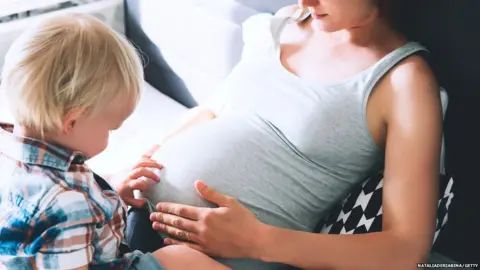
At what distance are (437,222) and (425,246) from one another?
9cm

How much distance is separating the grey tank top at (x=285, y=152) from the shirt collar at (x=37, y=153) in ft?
0.97

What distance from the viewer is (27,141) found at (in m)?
0.98

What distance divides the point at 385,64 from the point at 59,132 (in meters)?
0.65

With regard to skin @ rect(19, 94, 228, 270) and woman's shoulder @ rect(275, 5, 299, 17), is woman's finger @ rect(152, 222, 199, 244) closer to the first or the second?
skin @ rect(19, 94, 228, 270)

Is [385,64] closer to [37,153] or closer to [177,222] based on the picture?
[177,222]

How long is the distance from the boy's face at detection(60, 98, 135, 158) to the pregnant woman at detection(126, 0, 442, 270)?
0.75 feet

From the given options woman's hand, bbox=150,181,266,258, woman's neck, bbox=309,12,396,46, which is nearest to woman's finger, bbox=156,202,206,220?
woman's hand, bbox=150,181,266,258

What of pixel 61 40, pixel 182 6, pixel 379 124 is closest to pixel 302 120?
pixel 379 124

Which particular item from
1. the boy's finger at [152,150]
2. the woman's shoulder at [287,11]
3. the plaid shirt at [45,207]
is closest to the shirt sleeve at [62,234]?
the plaid shirt at [45,207]

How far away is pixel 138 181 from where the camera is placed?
125cm

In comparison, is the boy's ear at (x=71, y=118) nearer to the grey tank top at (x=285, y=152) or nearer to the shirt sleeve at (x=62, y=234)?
the shirt sleeve at (x=62, y=234)

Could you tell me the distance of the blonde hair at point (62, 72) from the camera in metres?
0.94

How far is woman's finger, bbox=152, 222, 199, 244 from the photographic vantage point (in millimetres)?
1170

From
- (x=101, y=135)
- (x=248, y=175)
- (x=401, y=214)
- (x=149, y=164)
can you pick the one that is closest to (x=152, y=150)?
(x=149, y=164)
